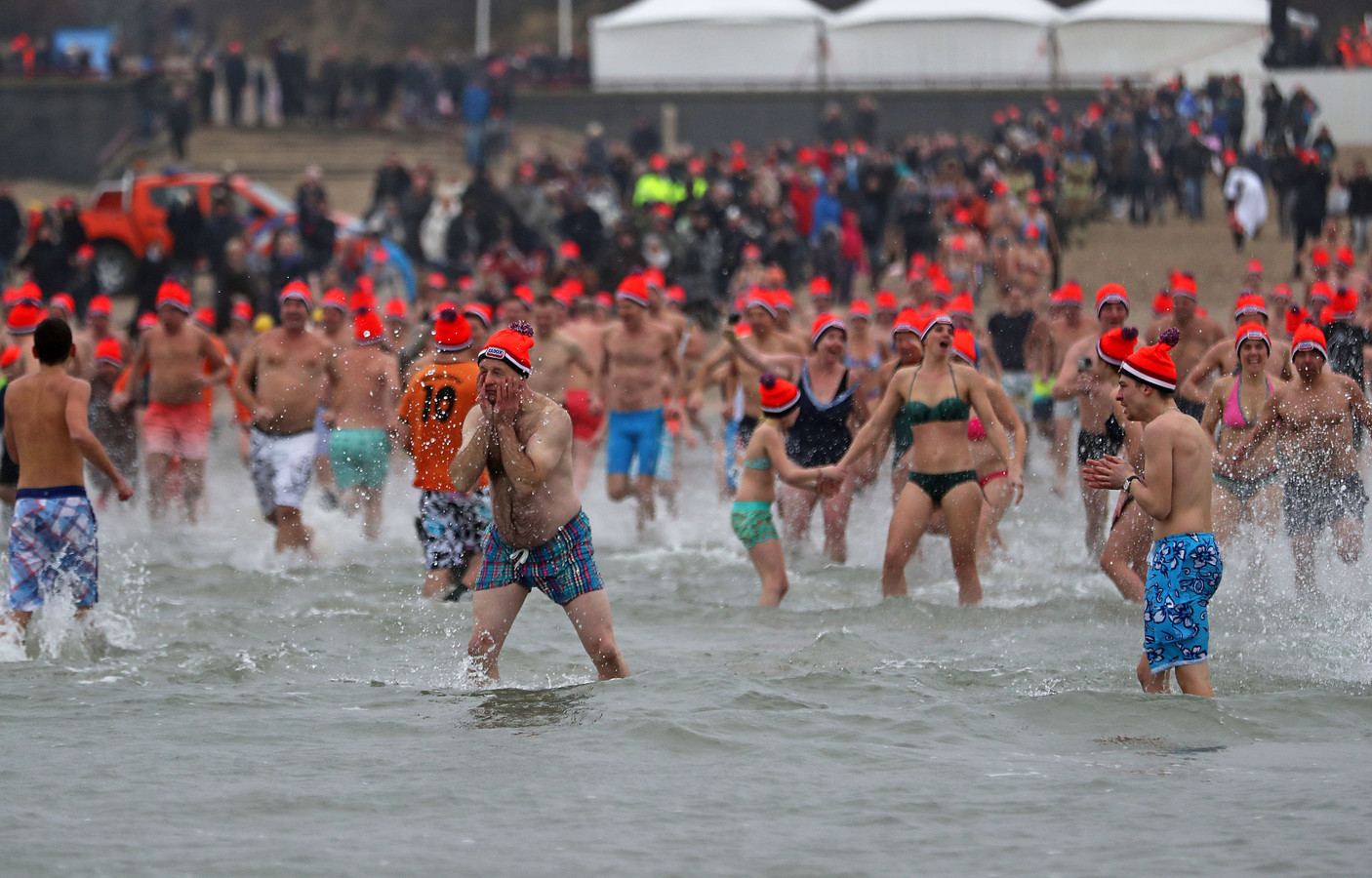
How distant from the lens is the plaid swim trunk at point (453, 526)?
9094mm

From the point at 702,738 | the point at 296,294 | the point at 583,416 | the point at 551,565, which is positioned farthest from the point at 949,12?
the point at 551,565

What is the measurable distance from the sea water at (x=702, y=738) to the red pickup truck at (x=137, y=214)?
13098 millimetres

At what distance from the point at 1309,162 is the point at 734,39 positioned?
12.8m

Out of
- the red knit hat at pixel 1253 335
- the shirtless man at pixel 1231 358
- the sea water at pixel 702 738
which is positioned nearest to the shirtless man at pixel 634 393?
the sea water at pixel 702 738

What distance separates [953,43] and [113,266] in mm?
15264

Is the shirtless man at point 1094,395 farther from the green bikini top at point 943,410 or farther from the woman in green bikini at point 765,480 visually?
the woman in green bikini at point 765,480

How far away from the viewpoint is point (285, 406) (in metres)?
11.1

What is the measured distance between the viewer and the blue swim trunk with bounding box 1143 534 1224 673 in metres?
7.00

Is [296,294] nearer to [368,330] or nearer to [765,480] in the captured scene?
[368,330]

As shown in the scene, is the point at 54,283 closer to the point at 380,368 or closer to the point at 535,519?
the point at 380,368

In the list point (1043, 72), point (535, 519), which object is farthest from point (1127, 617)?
point (1043, 72)

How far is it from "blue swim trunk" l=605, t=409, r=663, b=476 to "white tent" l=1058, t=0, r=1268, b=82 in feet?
65.2

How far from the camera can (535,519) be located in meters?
7.08

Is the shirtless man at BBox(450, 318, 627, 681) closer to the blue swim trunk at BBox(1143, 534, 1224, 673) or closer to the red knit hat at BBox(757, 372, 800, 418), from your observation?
the blue swim trunk at BBox(1143, 534, 1224, 673)
